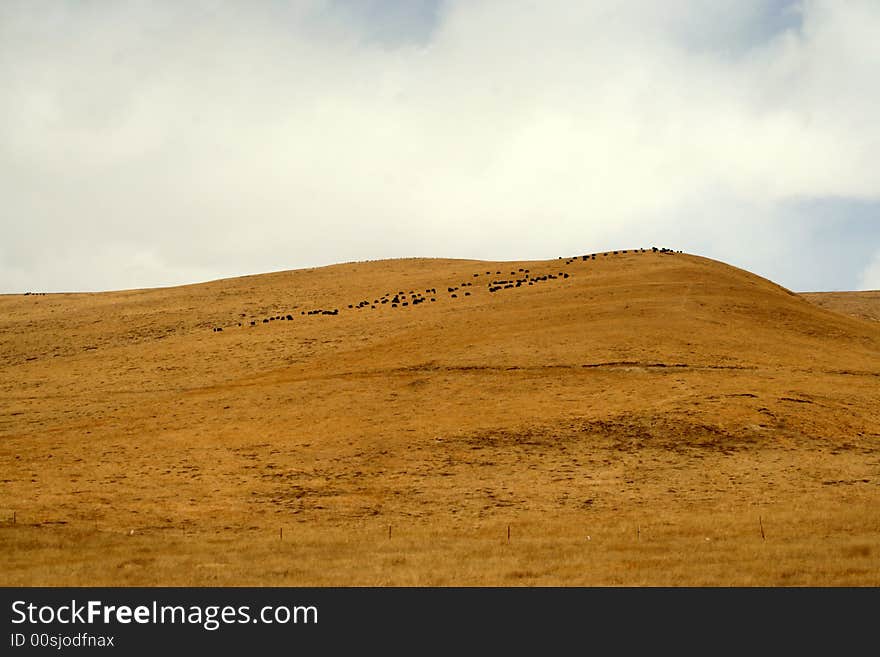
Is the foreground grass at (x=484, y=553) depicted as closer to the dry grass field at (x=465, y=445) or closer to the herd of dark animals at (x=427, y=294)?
the dry grass field at (x=465, y=445)

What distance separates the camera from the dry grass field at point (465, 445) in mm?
21016

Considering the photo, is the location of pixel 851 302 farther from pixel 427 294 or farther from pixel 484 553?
pixel 484 553

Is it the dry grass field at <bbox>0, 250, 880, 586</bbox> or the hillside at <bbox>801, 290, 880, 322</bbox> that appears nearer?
the dry grass field at <bbox>0, 250, 880, 586</bbox>

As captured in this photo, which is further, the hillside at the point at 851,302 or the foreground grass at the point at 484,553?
the hillside at the point at 851,302

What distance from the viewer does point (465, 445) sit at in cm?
3466

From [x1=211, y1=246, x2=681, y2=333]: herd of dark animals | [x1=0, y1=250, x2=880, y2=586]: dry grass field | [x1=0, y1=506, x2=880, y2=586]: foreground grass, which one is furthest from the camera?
[x1=211, y1=246, x2=681, y2=333]: herd of dark animals

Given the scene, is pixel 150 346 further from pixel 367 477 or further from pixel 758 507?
pixel 758 507

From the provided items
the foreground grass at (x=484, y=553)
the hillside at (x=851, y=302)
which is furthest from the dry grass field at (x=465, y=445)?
the hillside at (x=851, y=302)

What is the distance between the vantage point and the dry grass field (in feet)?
68.9

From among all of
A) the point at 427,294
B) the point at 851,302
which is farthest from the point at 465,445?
the point at 851,302

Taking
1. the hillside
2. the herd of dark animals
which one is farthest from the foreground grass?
the hillside

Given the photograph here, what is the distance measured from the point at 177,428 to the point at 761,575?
2768 cm

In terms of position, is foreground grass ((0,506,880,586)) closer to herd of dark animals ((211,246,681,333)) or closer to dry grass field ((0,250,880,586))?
dry grass field ((0,250,880,586))
